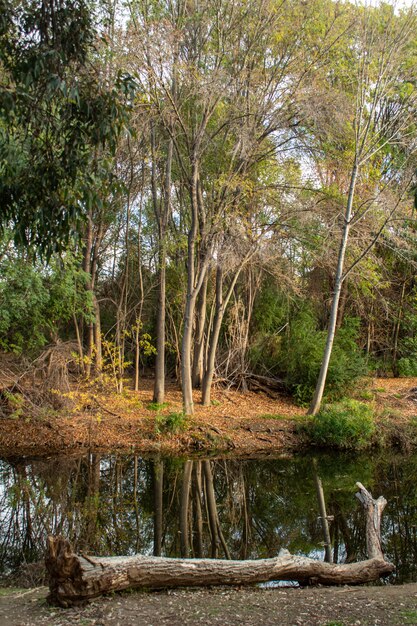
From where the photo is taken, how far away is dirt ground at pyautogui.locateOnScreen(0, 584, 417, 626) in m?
5.64

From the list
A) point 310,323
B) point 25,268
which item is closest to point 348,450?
point 310,323

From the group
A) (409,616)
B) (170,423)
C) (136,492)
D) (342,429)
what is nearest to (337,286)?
(342,429)

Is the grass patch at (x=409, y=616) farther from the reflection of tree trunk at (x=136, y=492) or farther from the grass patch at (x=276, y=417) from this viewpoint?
the grass patch at (x=276, y=417)

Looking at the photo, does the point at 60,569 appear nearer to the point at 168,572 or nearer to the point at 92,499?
the point at 168,572

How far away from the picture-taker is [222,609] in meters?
6.06

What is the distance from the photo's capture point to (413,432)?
17359 millimetres

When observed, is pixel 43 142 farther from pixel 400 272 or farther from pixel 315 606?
pixel 400 272

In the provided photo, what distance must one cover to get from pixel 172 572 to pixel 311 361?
1467cm

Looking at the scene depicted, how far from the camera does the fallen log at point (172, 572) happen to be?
6.00 metres

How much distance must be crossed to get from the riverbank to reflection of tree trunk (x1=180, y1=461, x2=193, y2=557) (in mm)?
1452

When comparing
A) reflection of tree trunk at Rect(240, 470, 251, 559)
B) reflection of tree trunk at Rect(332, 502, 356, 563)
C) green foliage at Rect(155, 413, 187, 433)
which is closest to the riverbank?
green foliage at Rect(155, 413, 187, 433)

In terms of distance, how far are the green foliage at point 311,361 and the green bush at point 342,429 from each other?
3.05 meters

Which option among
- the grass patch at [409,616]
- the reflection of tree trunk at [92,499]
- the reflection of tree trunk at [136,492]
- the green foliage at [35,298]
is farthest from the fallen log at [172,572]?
the green foliage at [35,298]

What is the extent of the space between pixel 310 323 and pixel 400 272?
583 centimetres
